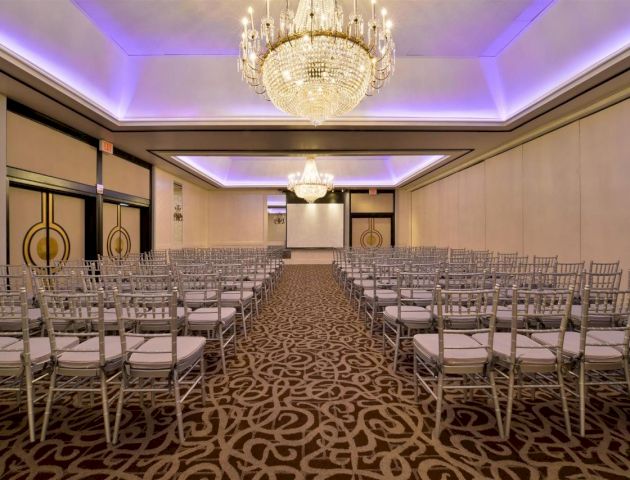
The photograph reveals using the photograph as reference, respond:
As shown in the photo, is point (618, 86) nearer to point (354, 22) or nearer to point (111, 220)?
point (354, 22)

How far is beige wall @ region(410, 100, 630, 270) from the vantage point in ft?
16.1

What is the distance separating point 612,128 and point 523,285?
3.42 m

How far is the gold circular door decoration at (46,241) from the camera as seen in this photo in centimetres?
558

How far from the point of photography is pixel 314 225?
14906 mm

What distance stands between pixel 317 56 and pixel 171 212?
974 centimetres

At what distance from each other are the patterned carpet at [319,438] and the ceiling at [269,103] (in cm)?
453

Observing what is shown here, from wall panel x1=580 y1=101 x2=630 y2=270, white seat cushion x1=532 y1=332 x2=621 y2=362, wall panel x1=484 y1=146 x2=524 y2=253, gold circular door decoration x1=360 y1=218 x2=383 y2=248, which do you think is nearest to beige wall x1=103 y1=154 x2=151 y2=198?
white seat cushion x1=532 y1=332 x2=621 y2=362

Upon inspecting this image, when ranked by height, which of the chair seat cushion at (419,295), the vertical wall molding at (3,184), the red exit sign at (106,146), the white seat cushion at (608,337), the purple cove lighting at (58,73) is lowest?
the white seat cushion at (608,337)

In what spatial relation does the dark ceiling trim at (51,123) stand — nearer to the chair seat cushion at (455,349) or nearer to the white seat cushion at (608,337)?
the chair seat cushion at (455,349)

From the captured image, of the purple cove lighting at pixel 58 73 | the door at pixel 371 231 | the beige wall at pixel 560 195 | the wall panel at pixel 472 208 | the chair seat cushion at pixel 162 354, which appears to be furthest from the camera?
the door at pixel 371 231

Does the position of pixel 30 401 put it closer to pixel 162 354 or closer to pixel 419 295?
pixel 162 354

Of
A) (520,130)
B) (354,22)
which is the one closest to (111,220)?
(354,22)

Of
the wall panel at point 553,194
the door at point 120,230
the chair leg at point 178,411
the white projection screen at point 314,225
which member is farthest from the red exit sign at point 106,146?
the wall panel at point 553,194

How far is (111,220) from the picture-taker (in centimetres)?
807
